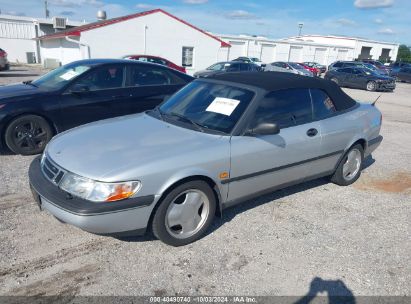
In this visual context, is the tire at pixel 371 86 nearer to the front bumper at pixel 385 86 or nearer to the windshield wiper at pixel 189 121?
the front bumper at pixel 385 86

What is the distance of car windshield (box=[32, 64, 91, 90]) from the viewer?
5652mm

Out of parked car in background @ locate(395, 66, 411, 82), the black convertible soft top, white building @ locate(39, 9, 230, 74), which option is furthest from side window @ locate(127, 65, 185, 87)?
parked car in background @ locate(395, 66, 411, 82)

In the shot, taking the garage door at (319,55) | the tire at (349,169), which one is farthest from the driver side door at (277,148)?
the garage door at (319,55)

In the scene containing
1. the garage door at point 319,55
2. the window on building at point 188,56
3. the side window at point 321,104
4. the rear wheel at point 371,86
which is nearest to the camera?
the side window at point 321,104

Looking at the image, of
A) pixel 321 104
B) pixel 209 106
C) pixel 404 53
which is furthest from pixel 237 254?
pixel 404 53

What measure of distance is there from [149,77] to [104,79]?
0.85 meters

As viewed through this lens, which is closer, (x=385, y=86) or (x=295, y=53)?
(x=385, y=86)

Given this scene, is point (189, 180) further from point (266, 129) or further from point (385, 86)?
point (385, 86)

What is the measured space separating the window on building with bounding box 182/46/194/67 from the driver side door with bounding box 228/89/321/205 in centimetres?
2193

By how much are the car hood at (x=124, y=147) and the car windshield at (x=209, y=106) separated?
0.17 metres

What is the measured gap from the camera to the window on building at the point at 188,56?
24.9 m

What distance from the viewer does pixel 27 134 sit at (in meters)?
5.32

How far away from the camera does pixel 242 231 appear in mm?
3557

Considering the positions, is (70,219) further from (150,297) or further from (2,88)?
(2,88)
